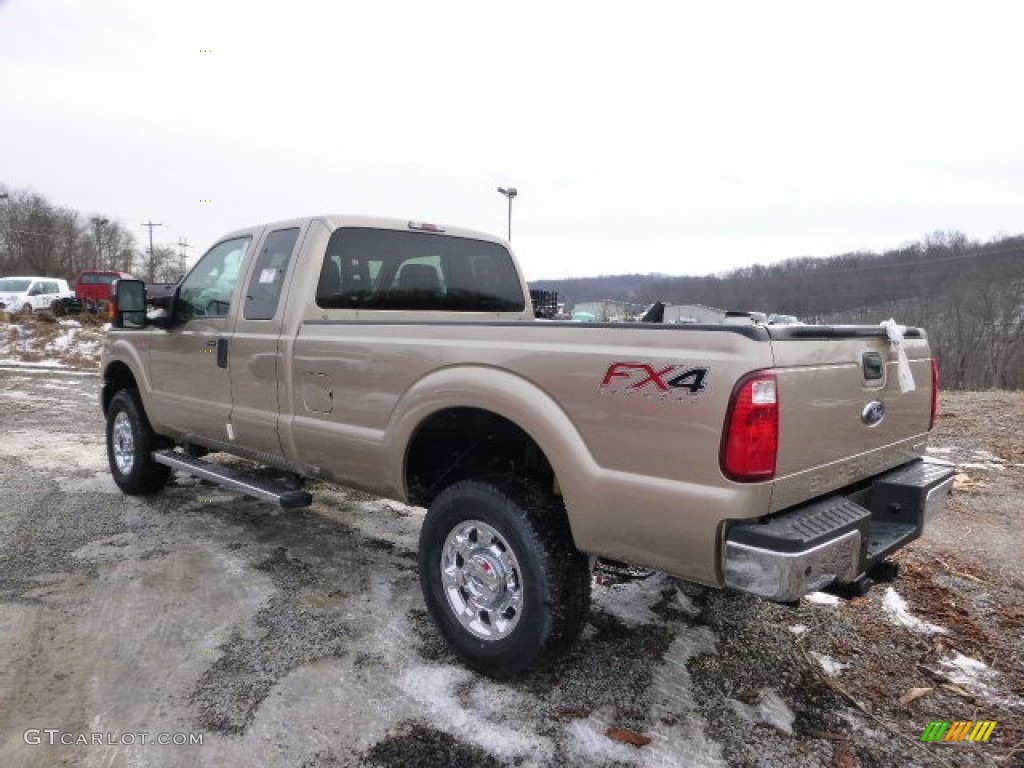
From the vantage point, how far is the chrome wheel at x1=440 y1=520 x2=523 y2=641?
288 cm

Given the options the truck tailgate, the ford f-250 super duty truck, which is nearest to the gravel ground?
the ford f-250 super duty truck

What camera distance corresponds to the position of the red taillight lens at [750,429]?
87.5 inches

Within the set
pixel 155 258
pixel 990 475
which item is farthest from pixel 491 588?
pixel 155 258

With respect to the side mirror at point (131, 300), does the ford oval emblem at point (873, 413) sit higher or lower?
lower

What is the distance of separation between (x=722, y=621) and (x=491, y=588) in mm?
1317

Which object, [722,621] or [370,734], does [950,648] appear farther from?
[370,734]

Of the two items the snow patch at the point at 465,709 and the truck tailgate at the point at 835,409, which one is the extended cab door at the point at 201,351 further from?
the truck tailgate at the point at 835,409

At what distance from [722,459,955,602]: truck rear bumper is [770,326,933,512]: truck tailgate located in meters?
0.08

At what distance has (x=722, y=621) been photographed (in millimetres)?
3523

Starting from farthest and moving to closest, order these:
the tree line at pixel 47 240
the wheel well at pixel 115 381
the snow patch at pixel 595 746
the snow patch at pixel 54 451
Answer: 1. the tree line at pixel 47 240
2. the snow patch at pixel 54 451
3. the wheel well at pixel 115 381
4. the snow patch at pixel 595 746

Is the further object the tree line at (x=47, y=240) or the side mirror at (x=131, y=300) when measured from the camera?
the tree line at (x=47, y=240)

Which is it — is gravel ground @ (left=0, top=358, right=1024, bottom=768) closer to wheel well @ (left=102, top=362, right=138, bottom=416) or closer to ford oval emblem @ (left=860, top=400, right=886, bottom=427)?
ford oval emblem @ (left=860, top=400, right=886, bottom=427)

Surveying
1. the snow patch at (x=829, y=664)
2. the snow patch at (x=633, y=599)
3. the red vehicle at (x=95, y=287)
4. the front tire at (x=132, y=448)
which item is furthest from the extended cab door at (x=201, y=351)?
the red vehicle at (x=95, y=287)

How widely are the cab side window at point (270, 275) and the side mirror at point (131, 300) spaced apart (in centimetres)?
125
